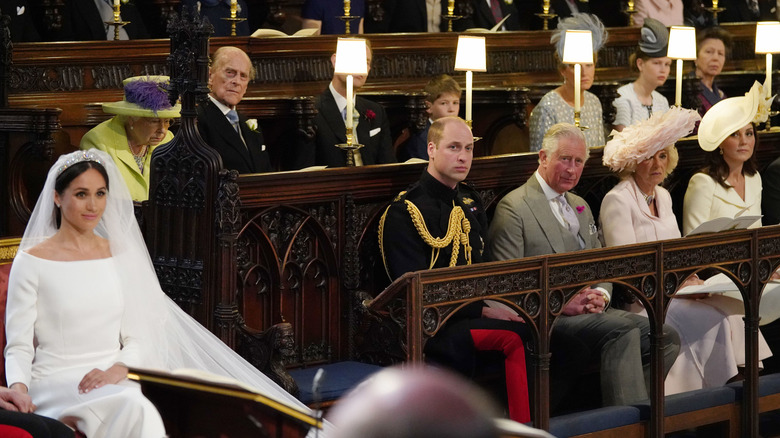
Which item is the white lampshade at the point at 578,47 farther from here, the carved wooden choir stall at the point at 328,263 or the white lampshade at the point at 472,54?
the carved wooden choir stall at the point at 328,263

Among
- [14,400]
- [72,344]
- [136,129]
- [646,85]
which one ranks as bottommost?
[14,400]

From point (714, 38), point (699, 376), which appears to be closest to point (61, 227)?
point (699, 376)

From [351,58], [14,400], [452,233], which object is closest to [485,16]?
[351,58]

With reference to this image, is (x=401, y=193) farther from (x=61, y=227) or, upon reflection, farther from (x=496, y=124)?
(x=496, y=124)

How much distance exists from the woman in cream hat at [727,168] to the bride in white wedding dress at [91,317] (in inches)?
101

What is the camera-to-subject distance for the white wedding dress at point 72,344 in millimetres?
3764

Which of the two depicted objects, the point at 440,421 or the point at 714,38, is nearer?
the point at 440,421

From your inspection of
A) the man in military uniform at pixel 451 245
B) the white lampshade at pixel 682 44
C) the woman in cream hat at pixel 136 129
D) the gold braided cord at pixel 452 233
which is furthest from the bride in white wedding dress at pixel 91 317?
the white lampshade at pixel 682 44

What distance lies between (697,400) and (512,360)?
37.0 inches

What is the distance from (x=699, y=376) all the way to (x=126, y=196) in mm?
2694

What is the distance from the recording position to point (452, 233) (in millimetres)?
4793

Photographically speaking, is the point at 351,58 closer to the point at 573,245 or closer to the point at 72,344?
the point at 573,245

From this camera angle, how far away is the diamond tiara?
394 cm

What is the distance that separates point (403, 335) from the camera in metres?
4.17
